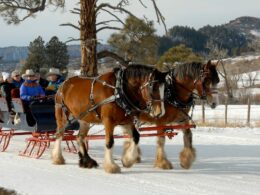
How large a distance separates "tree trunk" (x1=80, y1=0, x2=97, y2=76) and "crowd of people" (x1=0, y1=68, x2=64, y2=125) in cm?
104

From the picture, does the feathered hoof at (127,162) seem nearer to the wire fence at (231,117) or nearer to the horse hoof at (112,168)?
the horse hoof at (112,168)

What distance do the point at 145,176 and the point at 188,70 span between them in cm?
177

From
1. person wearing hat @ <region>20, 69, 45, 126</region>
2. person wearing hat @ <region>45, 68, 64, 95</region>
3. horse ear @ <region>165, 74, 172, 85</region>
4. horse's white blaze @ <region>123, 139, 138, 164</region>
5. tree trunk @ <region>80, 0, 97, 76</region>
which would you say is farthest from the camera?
tree trunk @ <region>80, 0, 97, 76</region>

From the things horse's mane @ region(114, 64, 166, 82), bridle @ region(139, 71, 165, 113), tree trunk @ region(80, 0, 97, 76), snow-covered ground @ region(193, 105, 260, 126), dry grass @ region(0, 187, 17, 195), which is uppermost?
tree trunk @ region(80, 0, 97, 76)

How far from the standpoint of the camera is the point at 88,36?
11.5 meters

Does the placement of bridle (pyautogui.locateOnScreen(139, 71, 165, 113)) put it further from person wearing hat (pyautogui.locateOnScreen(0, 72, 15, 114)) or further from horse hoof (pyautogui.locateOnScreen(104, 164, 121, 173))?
person wearing hat (pyautogui.locateOnScreen(0, 72, 15, 114))

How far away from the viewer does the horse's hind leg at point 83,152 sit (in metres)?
8.08

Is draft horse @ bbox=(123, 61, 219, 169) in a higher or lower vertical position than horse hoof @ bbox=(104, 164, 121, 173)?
higher

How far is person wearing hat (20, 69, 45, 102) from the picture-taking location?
9711mm

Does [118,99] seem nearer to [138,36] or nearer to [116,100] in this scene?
[116,100]

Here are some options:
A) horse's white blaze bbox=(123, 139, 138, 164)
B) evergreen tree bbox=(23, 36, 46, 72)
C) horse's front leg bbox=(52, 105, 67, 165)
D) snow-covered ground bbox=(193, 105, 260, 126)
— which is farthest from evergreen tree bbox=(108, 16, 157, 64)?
evergreen tree bbox=(23, 36, 46, 72)

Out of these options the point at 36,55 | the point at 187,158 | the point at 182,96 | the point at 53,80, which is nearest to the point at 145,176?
the point at 187,158

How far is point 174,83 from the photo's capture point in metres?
7.91

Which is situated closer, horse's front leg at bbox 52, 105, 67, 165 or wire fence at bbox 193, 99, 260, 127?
horse's front leg at bbox 52, 105, 67, 165
